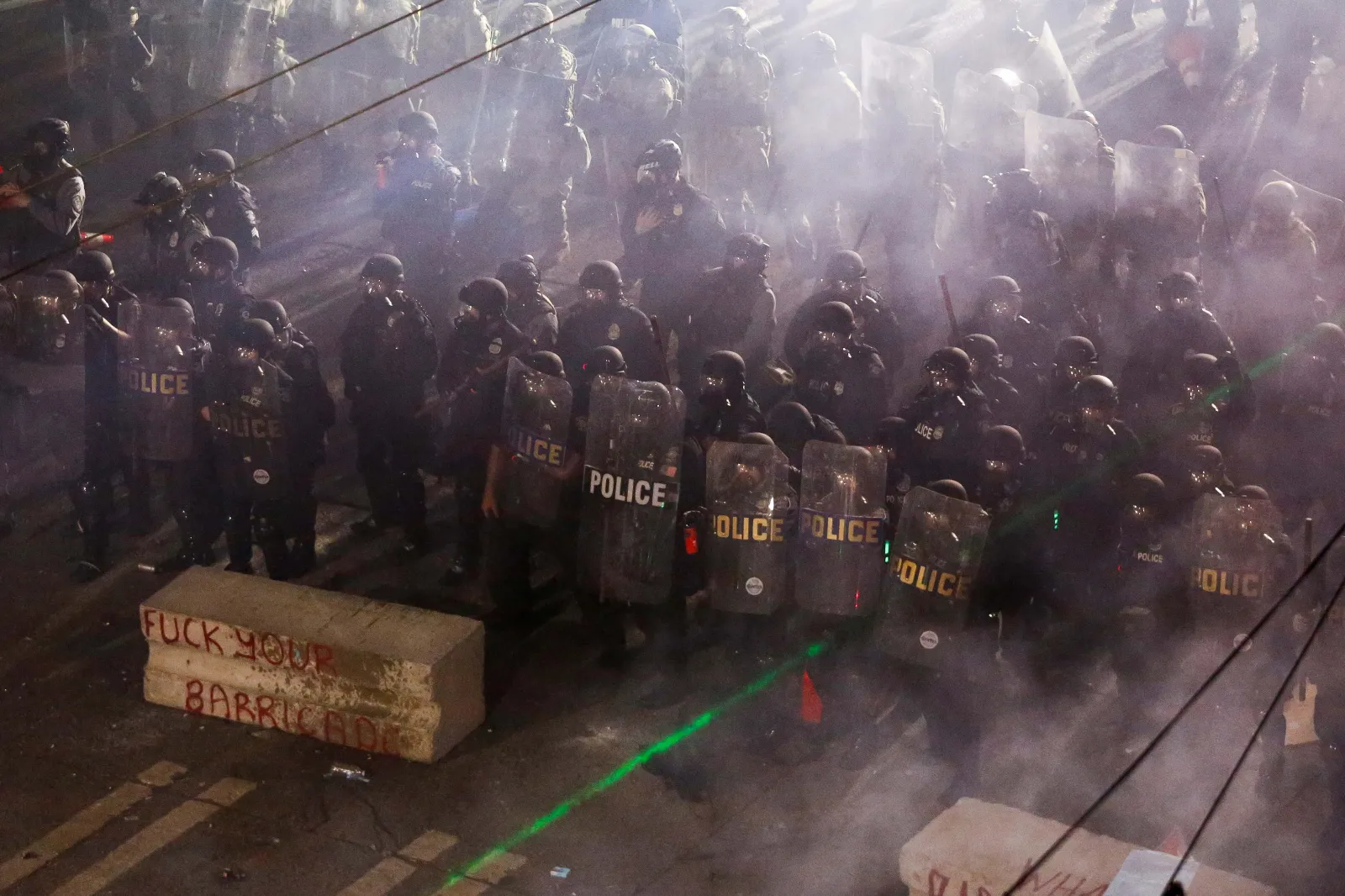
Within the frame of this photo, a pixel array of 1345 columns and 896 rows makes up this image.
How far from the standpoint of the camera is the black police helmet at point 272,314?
10469 mm

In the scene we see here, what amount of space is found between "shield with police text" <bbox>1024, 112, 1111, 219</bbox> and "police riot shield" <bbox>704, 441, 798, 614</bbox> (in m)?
6.50

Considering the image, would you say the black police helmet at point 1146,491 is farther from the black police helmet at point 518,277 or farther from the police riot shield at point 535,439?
the black police helmet at point 518,277

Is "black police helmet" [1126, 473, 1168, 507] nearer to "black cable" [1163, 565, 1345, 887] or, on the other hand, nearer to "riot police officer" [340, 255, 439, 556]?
"black cable" [1163, 565, 1345, 887]

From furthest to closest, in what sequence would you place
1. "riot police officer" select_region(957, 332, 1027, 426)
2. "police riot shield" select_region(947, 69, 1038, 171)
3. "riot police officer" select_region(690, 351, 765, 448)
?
"police riot shield" select_region(947, 69, 1038, 171)
"riot police officer" select_region(957, 332, 1027, 426)
"riot police officer" select_region(690, 351, 765, 448)

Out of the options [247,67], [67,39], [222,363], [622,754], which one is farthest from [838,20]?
[622,754]

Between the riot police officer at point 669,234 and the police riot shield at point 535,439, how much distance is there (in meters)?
3.53

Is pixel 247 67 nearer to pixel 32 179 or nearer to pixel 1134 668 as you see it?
pixel 32 179

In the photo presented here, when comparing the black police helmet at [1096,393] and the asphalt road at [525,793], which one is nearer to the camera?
the asphalt road at [525,793]

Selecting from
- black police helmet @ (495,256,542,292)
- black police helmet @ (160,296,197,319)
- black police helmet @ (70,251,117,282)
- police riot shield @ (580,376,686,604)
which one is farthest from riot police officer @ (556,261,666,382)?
black police helmet @ (70,251,117,282)

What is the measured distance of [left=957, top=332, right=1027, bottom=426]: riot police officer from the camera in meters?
10.7

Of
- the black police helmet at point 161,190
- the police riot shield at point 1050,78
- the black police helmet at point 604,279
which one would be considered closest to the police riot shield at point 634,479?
the black police helmet at point 604,279

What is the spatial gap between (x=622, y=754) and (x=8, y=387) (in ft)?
20.9

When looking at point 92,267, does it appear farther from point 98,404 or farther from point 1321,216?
point 1321,216

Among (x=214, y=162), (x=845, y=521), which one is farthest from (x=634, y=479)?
(x=214, y=162)
